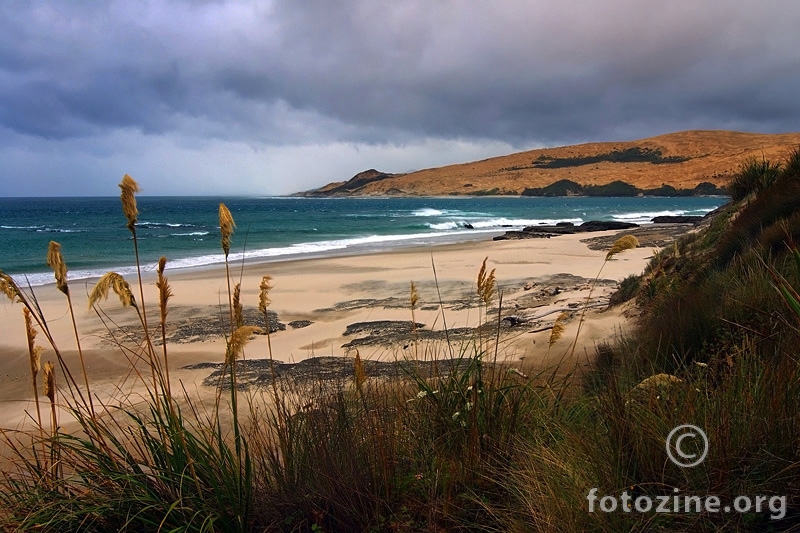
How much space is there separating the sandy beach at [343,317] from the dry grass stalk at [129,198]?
144 centimetres

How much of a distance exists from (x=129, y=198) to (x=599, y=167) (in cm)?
15288

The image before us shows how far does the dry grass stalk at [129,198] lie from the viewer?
2.12 meters

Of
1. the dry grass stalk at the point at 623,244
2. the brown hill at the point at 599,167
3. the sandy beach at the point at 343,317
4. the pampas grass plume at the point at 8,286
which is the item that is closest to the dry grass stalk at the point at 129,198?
the pampas grass plume at the point at 8,286

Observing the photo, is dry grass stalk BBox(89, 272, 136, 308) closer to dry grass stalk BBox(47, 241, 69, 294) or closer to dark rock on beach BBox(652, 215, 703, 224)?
dry grass stalk BBox(47, 241, 69, 294)

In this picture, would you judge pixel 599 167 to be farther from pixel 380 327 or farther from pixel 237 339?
pixel 237 339

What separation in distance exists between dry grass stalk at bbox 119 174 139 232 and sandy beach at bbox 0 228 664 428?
1.44 m

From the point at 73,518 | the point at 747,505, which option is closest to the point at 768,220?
the point at 747,505

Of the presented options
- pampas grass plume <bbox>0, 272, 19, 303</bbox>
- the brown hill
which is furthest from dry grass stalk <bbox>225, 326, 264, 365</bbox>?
the brown hill

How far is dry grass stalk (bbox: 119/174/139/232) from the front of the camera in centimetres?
212

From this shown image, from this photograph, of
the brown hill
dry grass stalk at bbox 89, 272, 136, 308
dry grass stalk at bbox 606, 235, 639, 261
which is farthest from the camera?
the brown hill

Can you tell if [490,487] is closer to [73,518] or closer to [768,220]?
[73,518]

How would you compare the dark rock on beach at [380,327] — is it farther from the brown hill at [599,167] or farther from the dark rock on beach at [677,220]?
the brown hill at [599,167]

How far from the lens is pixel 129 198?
7.07ft

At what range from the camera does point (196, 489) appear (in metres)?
2.19
